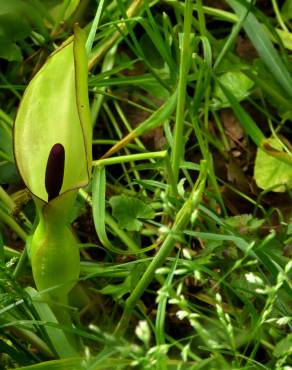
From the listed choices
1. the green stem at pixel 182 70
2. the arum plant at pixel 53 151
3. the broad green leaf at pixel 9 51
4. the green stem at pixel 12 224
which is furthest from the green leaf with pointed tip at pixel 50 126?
the broad green leaf at pixel 9 51

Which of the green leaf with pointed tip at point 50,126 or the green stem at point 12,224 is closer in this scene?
the green leaf with pointed tip at point 50,126

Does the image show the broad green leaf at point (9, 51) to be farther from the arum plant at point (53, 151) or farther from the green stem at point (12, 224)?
the arum plant at point (53, 151)

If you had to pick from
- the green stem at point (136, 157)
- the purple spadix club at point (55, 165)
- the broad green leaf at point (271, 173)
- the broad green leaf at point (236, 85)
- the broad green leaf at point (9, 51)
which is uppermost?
the broad green leaf at point (9, 51)

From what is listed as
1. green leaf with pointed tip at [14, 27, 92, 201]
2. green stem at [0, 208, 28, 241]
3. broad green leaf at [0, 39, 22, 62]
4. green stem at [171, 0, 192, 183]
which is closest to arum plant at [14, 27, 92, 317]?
green leaf with pointed tip at [14, 27, 92, 201]

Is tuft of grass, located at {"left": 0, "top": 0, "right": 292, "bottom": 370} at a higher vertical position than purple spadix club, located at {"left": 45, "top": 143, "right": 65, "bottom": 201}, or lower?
lower

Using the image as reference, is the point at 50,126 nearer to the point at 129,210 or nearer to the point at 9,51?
the point at 129,210

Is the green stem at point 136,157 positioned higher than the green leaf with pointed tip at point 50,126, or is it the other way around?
the green leaf with pointed tip at point 50,126

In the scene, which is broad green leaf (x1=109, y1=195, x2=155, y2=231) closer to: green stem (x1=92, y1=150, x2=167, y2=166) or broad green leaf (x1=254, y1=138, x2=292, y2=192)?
green stem (x1=92, y1=150, x2=167, y2=166)
